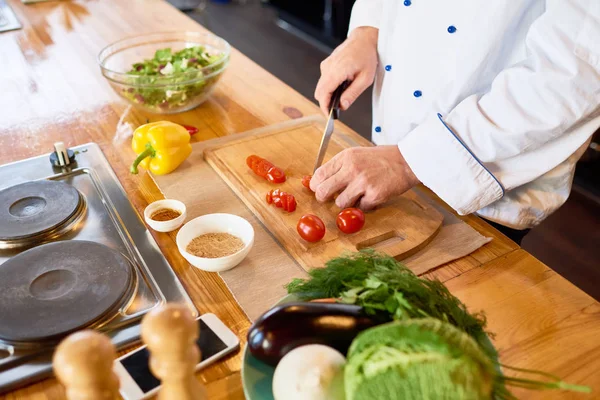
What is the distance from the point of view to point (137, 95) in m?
1.44

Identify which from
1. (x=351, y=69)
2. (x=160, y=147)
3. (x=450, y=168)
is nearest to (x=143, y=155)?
(x=160, y=147)

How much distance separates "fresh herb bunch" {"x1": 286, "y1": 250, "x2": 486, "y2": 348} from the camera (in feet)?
2.15

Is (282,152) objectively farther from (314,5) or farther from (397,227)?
(314,5)

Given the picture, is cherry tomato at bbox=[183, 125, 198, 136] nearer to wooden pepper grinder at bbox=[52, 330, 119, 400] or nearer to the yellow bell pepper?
the yellow bell pepper

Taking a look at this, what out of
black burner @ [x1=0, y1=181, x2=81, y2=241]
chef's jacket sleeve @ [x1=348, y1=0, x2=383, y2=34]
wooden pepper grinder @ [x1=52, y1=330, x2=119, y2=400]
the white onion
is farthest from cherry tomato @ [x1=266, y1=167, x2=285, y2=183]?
wooden pepper grinder @ [x1=52, y1=330, x2=119, y2=400]

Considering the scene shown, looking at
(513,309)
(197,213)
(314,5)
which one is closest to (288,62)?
(314,5)

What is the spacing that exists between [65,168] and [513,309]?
1.00m

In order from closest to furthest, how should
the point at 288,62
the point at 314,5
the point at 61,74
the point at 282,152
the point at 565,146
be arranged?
1. the point at 565,146
2. the point at 282,152
3. the point at 61,74
4. the point at 288,62
5. the point at 314,5

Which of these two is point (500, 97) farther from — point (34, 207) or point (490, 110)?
point (34, 207)

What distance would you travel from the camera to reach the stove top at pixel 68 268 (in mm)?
749

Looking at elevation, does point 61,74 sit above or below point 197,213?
below

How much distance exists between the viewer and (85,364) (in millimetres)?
445

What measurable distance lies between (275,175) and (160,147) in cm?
27

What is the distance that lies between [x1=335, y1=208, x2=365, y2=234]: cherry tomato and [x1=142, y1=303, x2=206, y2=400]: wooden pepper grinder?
0.56 metres
